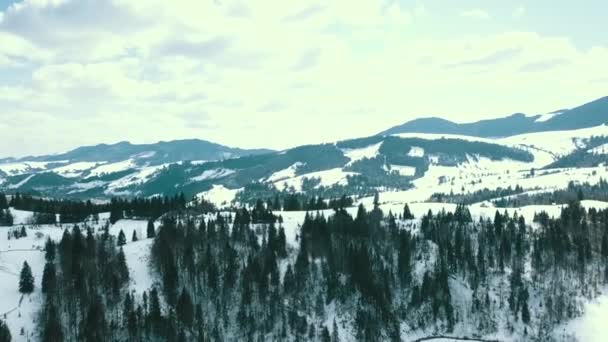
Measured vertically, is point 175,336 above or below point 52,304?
below

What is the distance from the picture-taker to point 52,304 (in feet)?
652

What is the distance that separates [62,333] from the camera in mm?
191125

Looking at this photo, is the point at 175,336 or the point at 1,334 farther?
the point at 175,336

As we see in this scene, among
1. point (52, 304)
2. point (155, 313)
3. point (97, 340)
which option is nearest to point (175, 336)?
point (155, 313)

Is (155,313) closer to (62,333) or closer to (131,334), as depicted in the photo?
(131,334)

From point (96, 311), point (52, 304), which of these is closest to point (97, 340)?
point (96, 311)

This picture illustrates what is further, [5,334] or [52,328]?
[52,328]

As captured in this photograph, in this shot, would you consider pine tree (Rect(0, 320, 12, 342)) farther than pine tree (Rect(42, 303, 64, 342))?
No

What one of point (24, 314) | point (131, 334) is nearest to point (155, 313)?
point (131, 334)

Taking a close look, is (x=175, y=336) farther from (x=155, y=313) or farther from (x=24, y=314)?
(x=24, y=314)

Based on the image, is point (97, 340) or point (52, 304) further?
point (52, 304)

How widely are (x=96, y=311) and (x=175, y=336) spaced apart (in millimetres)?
26780

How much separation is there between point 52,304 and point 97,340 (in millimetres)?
24555

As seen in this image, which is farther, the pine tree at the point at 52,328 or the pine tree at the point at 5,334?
the pine tree at the point at 52,328
